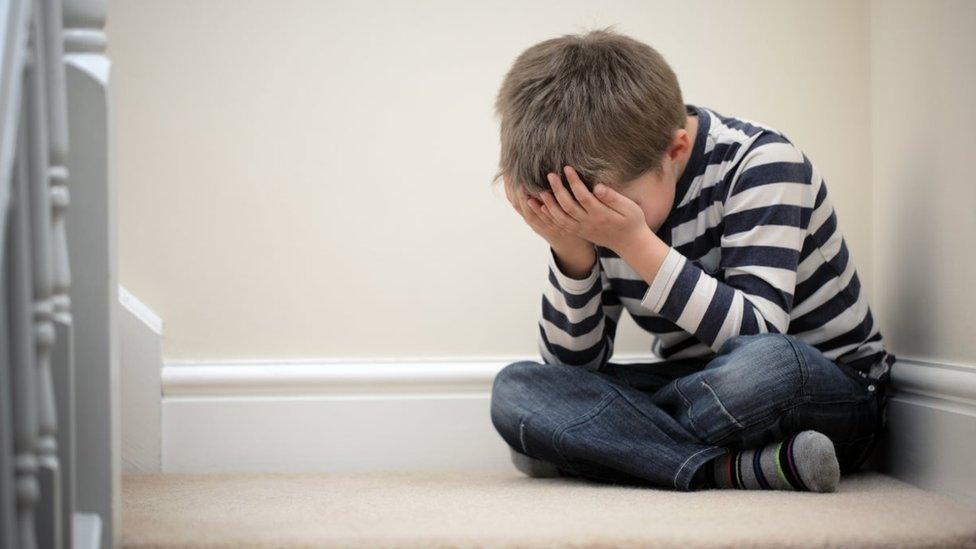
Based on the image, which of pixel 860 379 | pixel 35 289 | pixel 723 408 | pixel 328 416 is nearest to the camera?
pixel 35 289

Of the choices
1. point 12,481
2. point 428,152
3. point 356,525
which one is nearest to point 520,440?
point 356,525

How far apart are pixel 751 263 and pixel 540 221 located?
22 cm

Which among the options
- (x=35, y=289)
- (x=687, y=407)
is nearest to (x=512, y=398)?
(x=687, y=407)

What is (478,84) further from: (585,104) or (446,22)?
(585,104)

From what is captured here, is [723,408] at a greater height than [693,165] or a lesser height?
lesser

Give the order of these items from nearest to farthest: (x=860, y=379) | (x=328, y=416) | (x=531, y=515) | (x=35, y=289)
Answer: (x=35, y=289)
(x=531, y=515)
(x=860, y=379)
(x=328, y=416)

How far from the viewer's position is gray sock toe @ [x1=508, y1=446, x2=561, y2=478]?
1091mm

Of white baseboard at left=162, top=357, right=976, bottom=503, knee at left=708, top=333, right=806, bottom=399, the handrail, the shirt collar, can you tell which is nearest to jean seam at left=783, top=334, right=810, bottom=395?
knee at left=708, top=333, right=806, bottom=399

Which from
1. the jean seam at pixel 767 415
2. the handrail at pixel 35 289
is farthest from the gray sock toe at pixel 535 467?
the handrail at pixel 35 289

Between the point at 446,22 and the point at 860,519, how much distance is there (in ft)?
2.73

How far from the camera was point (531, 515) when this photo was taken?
819 mm

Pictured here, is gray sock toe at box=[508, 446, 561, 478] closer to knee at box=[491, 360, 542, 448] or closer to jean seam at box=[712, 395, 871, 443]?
knee at box=[491, 360, 542, 448]

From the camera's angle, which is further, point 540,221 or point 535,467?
point 535,467

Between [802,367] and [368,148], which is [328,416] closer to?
[368,148]
